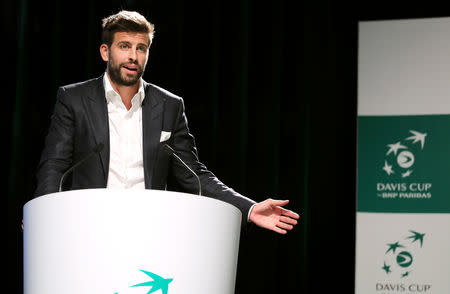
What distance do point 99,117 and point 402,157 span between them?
160 cm

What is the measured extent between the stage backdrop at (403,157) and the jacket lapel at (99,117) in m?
1.46

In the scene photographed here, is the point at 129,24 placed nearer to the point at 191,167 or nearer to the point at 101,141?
the point at 101,141

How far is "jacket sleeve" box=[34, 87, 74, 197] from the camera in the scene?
2141mm

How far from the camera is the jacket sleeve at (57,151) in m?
2.14

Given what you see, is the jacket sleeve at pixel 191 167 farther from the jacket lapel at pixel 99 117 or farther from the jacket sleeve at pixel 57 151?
the jacket sleeve at pixel 57 151

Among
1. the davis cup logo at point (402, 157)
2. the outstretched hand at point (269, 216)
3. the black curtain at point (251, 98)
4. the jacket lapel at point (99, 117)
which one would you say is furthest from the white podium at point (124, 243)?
the davis cup logo at point (402, 157)

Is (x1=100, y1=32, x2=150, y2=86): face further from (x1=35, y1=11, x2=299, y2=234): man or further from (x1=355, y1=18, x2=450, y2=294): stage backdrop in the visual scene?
(x1=355, y1=18, x2=450, y2=294): stage backdrop

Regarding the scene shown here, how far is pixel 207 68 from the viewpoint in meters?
3.60

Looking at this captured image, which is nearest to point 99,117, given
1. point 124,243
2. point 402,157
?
point 124,243

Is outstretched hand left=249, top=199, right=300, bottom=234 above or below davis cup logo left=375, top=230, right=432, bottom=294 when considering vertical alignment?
above

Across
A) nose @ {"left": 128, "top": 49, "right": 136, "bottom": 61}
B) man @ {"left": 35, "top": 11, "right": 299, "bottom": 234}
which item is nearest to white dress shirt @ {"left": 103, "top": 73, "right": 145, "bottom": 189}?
man @ {"left": 35, "top": 11, "right": 299, "bottom": 234}

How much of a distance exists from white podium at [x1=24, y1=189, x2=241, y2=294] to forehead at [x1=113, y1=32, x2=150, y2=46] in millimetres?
830

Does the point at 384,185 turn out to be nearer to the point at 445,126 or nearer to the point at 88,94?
A: the point at 445,126

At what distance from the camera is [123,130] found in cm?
237
